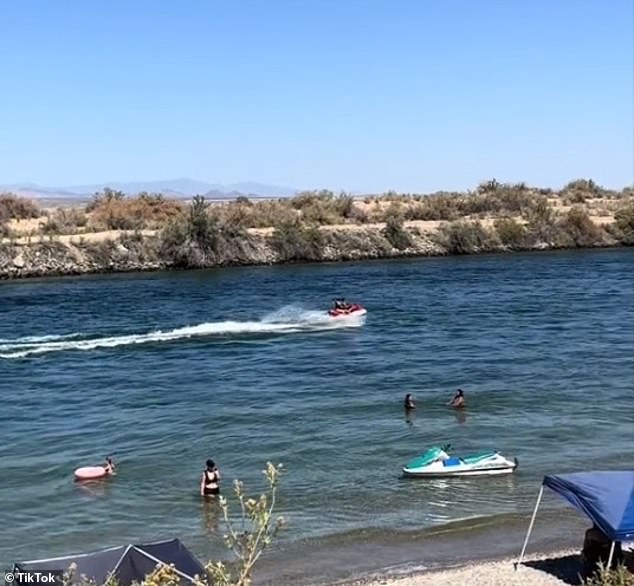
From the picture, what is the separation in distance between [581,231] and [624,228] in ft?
15.0

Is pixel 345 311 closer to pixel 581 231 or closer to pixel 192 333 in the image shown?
pixel 192 333

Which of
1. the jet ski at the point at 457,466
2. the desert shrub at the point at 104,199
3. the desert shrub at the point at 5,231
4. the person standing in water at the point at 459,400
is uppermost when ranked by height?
the desert shrub at the point at 104,199

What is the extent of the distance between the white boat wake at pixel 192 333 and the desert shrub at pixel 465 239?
33342 millimetres

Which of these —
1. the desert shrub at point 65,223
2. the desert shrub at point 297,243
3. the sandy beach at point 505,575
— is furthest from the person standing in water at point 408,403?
the desert shrub at point 65,223

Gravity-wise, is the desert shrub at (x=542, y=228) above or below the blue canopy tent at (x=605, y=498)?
above

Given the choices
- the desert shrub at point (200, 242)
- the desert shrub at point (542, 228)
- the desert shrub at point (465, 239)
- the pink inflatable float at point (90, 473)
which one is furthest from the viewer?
the desert shrub at point (542, 228)

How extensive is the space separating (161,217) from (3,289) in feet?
103

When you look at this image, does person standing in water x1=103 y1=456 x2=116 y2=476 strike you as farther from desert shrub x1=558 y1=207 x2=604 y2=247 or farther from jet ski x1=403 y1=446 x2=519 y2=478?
desert shrub x1=558 y1=207 x2=604 y2=247

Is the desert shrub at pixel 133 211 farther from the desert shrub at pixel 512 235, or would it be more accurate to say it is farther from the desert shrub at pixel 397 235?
the desert shrub at pixel 512 235

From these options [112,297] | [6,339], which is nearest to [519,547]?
[6,339]

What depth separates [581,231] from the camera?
284 ft

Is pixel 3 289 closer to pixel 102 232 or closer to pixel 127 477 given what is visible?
pixel 102 232

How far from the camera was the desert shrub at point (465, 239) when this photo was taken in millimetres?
83312

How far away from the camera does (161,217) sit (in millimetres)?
96375
